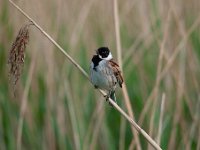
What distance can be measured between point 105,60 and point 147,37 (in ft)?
2.19

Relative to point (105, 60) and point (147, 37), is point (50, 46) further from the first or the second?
point (105, 60)

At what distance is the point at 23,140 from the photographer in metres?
2.36

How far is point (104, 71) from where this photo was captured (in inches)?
66.6

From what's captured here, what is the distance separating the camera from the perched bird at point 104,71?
5.38ft

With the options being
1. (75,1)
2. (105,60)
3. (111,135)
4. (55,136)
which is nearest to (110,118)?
(111,135)

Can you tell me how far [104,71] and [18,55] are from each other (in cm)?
51

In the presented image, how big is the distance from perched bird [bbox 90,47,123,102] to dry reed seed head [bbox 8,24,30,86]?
41cm

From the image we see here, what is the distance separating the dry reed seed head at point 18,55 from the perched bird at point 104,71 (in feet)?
1.34

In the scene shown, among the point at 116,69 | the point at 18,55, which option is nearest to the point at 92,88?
the point at 116,69

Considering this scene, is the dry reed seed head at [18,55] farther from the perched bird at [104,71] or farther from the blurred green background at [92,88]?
the blurred green background at [92,88]

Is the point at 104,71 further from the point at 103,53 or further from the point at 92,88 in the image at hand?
the point at 92,88

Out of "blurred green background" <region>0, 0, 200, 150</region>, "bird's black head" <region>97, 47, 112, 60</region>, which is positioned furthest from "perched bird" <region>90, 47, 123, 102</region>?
"blurred green background" <region>0, 0, 200, 150</region>

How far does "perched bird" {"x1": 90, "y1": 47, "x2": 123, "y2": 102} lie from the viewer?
1641 millimetres

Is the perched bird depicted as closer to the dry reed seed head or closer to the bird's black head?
the bird's black head
